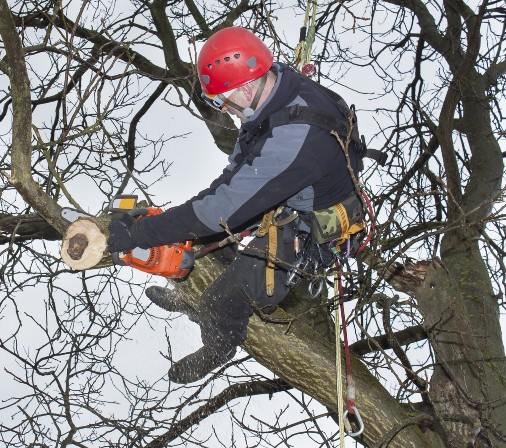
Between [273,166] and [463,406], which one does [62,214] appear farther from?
[463,406]

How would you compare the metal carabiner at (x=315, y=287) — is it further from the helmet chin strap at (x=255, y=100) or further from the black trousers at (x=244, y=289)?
the helmet chin strap at (x=255, y=100)

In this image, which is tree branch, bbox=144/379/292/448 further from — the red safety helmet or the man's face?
the red safety helmet

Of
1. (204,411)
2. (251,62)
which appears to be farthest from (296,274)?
(204,411)

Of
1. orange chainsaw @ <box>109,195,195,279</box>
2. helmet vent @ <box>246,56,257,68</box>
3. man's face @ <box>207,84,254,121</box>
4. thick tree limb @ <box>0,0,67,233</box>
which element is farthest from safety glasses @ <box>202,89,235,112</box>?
thick tree limb @ <box>0,0,67,233</box>

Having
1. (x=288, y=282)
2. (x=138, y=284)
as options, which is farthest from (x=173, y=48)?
(x=288, y=282)

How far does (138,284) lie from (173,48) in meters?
1.98

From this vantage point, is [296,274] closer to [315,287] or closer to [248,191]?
[315,287]

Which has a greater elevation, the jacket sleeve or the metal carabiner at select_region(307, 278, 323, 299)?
the jacket sleeve

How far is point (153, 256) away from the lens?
111 inches

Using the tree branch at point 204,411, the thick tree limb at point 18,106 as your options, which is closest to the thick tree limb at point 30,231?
the tree branch at point 204,411

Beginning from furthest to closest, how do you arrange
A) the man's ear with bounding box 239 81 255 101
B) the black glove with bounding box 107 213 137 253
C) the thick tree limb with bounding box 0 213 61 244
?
1. the thick tree limb with bounding box 0 213 61 244
2. the man's ear with bounding box 239 81 255 101
3. the black glove with bounding box 107 213 137 253

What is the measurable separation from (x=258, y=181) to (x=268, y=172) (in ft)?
0.16

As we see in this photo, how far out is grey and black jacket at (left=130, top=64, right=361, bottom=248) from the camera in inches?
102

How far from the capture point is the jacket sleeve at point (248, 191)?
2586 millimetres
